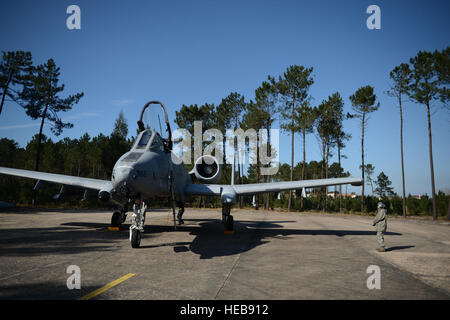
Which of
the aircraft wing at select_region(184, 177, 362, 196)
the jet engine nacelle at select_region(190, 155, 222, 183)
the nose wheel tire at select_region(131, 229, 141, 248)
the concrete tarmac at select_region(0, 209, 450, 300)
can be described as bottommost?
the concrete tarmac at select_region(0, 209, 450, 300)

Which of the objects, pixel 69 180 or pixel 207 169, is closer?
pixel 69 180

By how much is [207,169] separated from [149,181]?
714 cm

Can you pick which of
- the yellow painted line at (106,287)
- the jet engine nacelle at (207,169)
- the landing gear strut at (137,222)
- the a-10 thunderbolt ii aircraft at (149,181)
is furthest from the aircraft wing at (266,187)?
the yellow painted line at (106,287)

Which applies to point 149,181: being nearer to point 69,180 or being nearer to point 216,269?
point 216,269

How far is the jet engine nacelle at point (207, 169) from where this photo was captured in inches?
562

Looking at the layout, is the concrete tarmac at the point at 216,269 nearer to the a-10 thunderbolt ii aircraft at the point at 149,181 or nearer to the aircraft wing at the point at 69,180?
the a-10 thunderbolt ii aircraft at the point at 149,181

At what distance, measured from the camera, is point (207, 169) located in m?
14.5

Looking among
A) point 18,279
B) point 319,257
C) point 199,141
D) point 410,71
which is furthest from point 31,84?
point 410,71

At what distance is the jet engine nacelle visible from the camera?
14.3 metres

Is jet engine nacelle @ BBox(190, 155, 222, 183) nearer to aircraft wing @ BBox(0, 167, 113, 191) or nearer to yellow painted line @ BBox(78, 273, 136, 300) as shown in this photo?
aircraft wing @ BBox(0, 167, 113, 191)

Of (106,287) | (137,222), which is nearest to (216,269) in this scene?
(106,287)

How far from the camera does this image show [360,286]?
461 cm

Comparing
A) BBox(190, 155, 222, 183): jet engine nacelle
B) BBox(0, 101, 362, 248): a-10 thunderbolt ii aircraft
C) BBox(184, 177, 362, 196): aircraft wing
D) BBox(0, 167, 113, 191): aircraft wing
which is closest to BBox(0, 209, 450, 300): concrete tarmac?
BBox(0, 101, 362, 248): a-10 thunderbolt ii aircraft
